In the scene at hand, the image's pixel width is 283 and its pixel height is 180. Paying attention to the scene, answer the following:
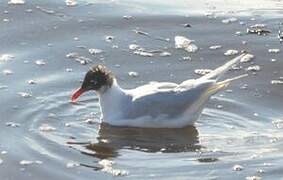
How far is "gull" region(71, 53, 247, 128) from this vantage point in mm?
8789

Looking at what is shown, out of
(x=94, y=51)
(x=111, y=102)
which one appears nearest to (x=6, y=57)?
(x=94, y=51)

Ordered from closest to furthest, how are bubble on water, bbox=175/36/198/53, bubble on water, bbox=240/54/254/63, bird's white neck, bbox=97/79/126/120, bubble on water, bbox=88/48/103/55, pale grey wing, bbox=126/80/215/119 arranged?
pale grey wing, bbox=126/80/215/119 → bird's white neck, bbox=97/79/126/120 → bubble on water, bbox=240/54/254/63 → bubble on water, bbox=88/48/103/55 → bubble on water, bbox=175/36/198/53

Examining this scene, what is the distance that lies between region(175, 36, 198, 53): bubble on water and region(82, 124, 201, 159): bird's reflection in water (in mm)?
1845

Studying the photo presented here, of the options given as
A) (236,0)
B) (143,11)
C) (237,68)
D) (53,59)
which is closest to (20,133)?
(53,59)

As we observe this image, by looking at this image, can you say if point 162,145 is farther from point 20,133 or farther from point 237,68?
point 237,68

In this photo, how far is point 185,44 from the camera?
1070 cm

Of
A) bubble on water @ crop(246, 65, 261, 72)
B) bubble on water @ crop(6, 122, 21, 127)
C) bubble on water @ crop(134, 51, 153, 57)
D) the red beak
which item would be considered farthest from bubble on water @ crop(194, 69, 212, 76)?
bubble on water @ crop(6, 122, 21, 127)

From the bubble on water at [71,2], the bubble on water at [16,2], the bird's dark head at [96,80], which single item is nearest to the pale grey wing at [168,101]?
the bird's dark head at [96,80]

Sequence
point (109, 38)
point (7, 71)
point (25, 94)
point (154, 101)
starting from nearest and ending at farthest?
point (154, 101), point (25, 94), point (7, 71), point (109, 38)

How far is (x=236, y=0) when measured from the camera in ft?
40.5

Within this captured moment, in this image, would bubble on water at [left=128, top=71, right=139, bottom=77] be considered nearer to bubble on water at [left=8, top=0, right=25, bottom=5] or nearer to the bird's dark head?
the bird's dark head

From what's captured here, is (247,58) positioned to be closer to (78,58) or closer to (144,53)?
(144,53)

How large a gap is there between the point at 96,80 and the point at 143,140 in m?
0.88

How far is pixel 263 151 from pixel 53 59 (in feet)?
10.4
